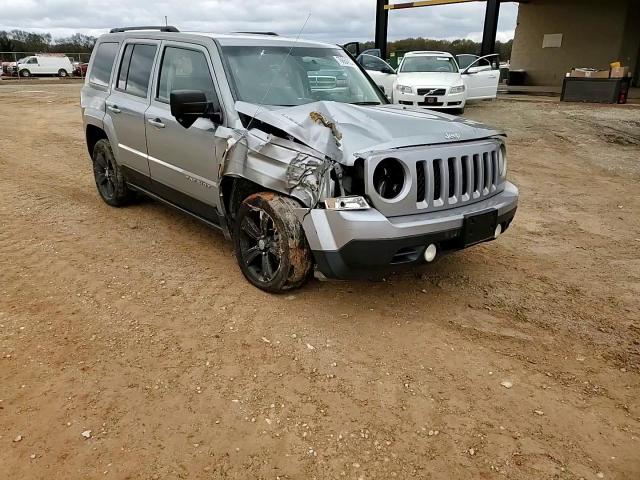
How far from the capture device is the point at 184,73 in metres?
4.46

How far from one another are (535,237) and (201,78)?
141 inches

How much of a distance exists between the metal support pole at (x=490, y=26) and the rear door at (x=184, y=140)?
18.2 m

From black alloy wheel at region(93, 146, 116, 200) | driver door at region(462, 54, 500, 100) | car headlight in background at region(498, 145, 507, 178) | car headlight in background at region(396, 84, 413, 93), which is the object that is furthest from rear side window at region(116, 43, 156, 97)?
driver door at region(462, 54, 500, 100)

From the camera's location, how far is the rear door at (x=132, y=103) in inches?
195

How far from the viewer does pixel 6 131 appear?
12.1 metres

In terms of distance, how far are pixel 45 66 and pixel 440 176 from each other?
4175 centimetres

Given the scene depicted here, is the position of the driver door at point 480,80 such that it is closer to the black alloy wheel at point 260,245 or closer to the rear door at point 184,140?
the rear door at point 184,140

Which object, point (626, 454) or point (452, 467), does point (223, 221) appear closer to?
point (452, 467)

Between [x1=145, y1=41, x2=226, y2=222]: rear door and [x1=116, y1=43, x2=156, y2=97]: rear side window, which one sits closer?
[x1=145, y1=41, x2=226, y2=222]: rear door

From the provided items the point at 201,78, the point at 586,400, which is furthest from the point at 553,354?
the point at 201,78

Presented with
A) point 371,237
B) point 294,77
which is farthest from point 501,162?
point 294,77

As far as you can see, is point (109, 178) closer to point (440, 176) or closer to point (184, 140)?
point (184, 140)

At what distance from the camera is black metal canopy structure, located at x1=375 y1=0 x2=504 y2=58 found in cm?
1977

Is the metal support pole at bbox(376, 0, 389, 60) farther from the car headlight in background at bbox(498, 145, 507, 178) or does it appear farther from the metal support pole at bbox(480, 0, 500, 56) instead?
the car headlight in background at bbox(498, 145, 507, 178)
